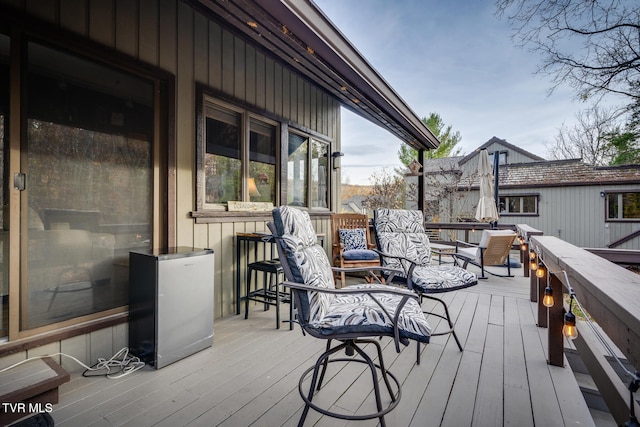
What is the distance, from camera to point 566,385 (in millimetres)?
1871

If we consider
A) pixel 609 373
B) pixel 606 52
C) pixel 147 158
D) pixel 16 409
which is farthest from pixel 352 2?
pixel 16 409

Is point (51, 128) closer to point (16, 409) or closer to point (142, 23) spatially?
point (142, 23)

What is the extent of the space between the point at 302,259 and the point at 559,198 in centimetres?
1426

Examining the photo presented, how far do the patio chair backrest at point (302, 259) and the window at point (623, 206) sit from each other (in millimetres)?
14396

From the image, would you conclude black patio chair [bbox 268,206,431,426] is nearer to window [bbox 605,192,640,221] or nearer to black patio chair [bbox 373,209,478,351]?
black patio chair [bbox 373,209,478,351]

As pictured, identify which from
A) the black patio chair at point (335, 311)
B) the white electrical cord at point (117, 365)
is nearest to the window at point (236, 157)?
the white electrical cord at point (117, 365)

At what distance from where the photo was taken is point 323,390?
1813 mm

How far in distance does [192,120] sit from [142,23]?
2.63ft

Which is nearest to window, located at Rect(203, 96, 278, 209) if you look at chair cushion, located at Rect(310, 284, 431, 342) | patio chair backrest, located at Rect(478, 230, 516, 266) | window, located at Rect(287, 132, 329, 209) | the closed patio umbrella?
window, located at Rect(287, 132, 329, 209)

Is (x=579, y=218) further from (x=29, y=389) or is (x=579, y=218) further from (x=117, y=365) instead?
(x=29, y=389)

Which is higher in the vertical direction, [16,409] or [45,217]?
[45,217]

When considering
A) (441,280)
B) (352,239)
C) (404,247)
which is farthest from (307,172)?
(441,280)

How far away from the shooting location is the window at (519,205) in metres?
12.6

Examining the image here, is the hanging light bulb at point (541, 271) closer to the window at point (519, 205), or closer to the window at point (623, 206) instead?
the window at point (519, 205)
